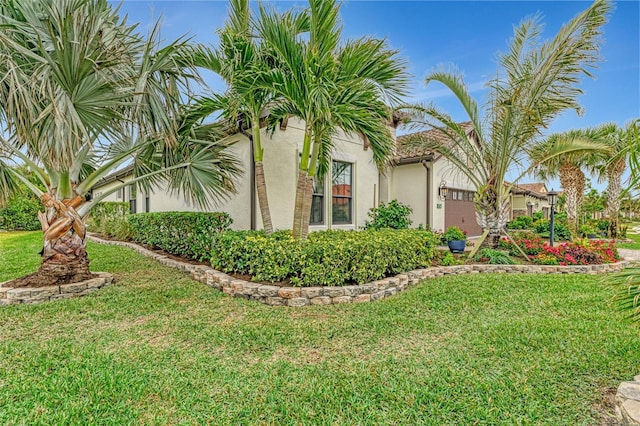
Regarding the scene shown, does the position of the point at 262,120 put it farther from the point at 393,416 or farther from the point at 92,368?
the point at 393,416

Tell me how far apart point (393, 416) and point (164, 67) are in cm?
627

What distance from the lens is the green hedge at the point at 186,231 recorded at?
8.03m

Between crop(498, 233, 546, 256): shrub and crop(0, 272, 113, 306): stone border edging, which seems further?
crop(498, 233, 546, 256): shrub

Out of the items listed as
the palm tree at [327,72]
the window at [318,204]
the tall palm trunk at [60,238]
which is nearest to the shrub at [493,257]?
the window at [318,204]

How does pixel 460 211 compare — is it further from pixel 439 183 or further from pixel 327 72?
pixel 327 72

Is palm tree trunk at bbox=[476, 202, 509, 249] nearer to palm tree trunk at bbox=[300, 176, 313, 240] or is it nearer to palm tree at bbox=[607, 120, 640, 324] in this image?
palm tree trunk at bbox=[300, 176, 313, 240]

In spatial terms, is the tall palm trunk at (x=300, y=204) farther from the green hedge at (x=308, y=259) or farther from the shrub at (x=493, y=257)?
the shrub at (x=493, y=257)

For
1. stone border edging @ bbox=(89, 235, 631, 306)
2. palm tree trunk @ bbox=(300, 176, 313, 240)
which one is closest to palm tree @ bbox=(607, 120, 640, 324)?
stone border edging @ bbox=(89, 235, 631, 306)

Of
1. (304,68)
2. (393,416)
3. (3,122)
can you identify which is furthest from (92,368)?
(304,68)

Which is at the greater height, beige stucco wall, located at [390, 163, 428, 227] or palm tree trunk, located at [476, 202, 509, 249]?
beige stucco wall, located at [390, 163, 428, 227]

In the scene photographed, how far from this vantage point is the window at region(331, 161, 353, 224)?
10.7 metres

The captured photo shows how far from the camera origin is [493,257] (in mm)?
8797

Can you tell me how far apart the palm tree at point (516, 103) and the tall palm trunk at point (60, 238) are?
869cm

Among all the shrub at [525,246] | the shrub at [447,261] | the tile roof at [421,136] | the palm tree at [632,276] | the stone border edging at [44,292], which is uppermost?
the tile roof at [421,136]
